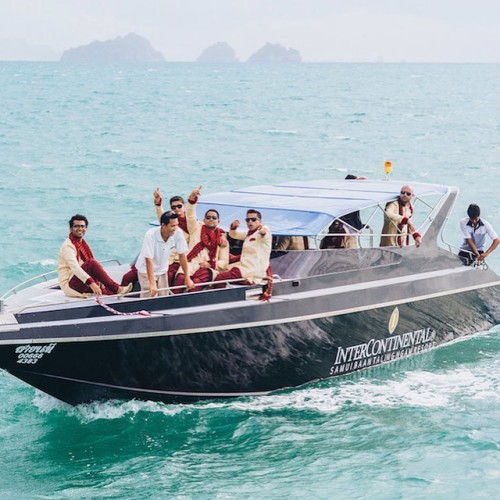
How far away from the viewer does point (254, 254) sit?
12852mm

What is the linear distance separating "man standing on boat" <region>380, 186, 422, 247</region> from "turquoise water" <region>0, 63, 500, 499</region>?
5.51 feet

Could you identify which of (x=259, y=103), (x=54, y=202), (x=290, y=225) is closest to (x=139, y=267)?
(x=290, y=225)

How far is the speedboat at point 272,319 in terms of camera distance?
39.2 ft

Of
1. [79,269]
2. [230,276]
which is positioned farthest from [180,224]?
[79,269]

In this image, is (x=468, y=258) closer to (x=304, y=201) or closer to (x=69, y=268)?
(x=304, y=201)

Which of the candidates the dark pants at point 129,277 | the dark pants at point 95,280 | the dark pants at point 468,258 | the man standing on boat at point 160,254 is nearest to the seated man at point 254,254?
the man standing on boat at point 160,254

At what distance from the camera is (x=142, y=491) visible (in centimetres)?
1108

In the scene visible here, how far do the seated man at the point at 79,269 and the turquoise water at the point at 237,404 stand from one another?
54.3 inches

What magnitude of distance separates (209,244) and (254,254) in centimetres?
58

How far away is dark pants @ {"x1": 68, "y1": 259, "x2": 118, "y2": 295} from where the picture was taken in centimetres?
1270

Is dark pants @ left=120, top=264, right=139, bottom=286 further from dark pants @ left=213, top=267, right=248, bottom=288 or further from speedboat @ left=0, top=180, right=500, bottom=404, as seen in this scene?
dark pants @ left=213, top=267, right=248, bottom=288

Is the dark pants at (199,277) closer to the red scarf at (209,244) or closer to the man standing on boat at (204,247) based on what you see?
the man standing on boat at (204,247)

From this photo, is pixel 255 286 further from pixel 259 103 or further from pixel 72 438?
pixel 259 103

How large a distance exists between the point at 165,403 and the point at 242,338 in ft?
3.95
